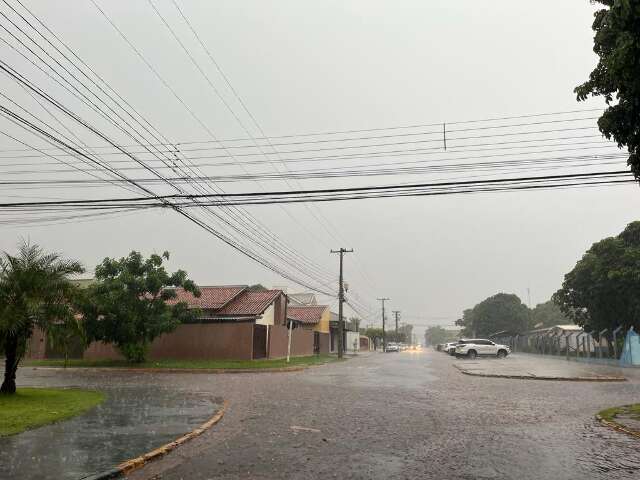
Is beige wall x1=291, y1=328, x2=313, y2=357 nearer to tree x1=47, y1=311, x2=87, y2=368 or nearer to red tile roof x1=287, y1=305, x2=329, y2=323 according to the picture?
red tile roof x1=287, y1=305, x2=329, y2=323

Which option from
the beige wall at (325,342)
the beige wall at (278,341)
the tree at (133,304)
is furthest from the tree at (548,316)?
the tree at (133,304)

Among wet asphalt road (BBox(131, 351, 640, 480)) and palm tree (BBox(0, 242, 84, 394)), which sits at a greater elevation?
palm tree (BBox(0, 242, 84, 394))

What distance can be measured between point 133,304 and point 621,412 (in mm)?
23725

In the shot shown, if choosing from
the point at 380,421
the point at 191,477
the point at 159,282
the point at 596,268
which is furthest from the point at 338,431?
the point at 596,268

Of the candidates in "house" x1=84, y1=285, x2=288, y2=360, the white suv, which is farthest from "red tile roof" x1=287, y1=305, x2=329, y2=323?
"house" x1=84, y1=285, x2=288, y2=360

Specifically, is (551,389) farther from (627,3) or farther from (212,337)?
(212,337)

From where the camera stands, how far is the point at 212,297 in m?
38.1

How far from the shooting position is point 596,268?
36.7 meters

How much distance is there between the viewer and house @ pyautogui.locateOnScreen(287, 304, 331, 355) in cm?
5474

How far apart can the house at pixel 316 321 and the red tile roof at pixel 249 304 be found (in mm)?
14346

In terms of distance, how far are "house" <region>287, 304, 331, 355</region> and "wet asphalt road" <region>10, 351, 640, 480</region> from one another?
3858cm

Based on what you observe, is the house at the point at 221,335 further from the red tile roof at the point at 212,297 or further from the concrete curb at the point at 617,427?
the concrete curb at the point at 617,427

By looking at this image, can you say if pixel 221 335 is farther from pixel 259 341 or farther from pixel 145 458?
pixel 145 458

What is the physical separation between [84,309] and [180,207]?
13.9ft
